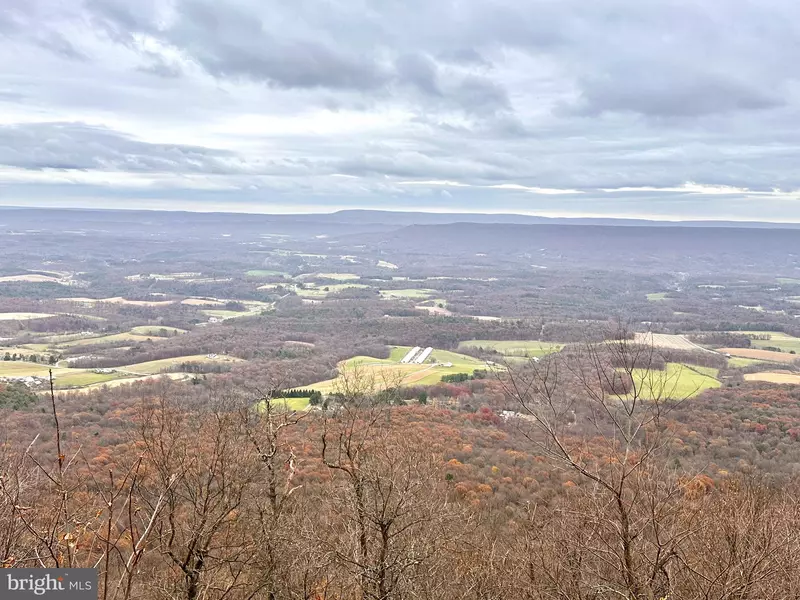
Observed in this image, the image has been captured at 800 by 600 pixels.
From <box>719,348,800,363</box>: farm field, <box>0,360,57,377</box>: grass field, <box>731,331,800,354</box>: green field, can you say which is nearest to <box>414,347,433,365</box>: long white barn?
<box>719,348,800,363</box>: farm field

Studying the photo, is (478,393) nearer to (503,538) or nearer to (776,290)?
(503,538)

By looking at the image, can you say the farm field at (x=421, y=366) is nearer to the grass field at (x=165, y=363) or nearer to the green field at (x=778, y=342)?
the grass field at (x=165, y=363)

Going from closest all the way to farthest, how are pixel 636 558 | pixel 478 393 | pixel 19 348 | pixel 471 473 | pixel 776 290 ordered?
pixel 636 558
pixel 471 473
pixel 478 393
pixel 19 348
pixel 776 290

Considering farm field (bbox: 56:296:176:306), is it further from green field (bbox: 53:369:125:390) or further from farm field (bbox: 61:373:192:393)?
farm field (bbox: 61:373:192:393)

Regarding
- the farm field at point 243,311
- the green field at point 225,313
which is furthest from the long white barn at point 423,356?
the farm field at point 243,311

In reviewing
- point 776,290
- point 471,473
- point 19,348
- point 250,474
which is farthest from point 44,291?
point 776,290

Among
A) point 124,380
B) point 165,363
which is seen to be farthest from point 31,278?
point 124,380
